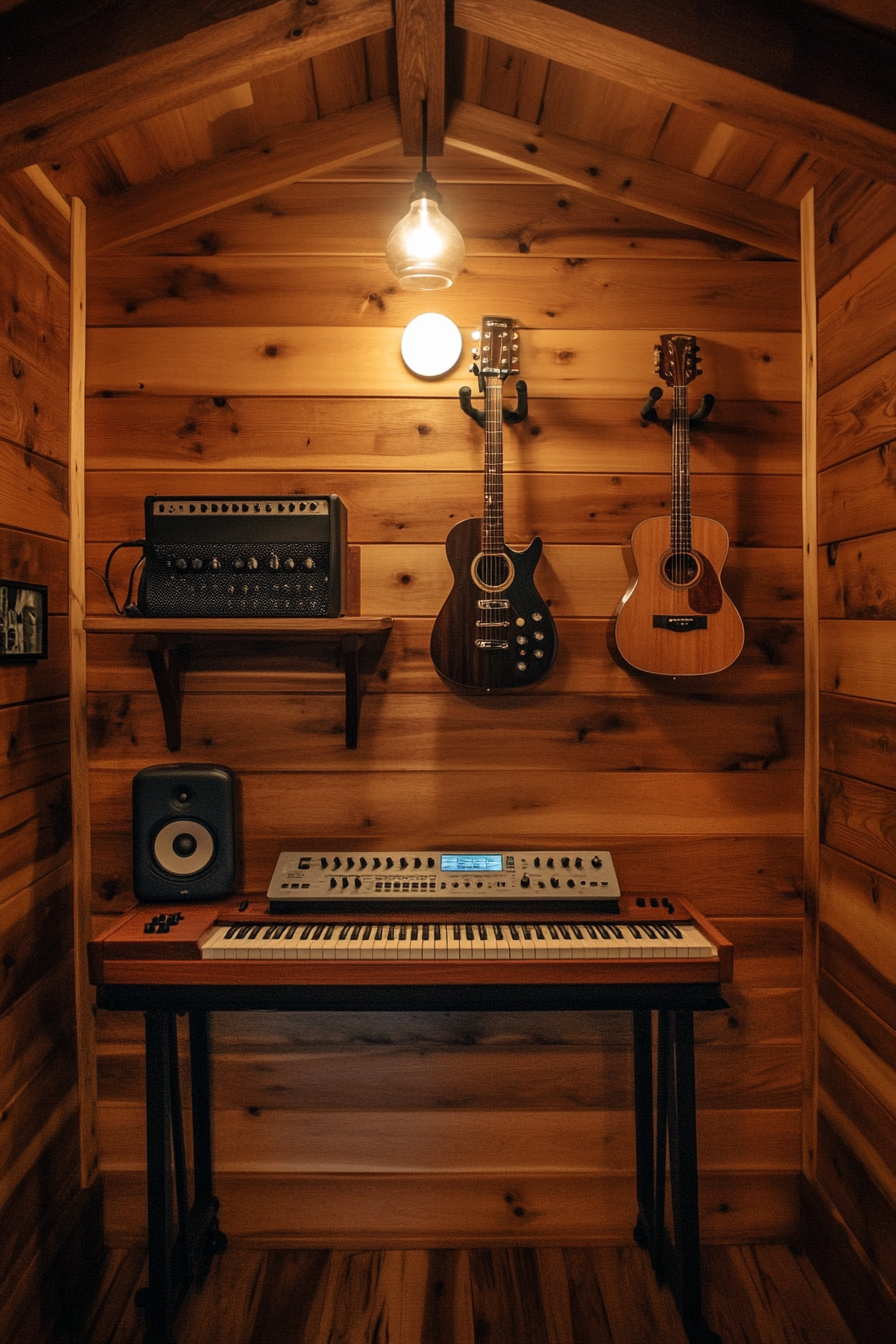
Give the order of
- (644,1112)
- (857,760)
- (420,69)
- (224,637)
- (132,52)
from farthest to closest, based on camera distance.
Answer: (224,637) < (644,1112) < (857,760) < (420,69) < (132,52)

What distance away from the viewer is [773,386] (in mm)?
2014

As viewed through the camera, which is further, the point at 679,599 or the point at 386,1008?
the point at 679,599

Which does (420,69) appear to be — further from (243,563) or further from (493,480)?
(243,563)

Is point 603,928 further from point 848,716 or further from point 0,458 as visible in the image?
point 0,458

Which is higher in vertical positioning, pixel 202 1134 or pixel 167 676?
pixel 167 676

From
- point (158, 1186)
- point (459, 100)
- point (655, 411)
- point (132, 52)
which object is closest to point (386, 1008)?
point (158, 1186)

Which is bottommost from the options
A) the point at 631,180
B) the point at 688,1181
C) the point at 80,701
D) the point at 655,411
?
the point at 688,1181

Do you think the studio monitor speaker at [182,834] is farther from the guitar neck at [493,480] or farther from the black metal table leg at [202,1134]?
the guitar neck at [493,480]

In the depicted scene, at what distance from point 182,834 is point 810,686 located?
154 cm

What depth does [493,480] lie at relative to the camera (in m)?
1.87

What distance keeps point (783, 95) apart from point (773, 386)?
687 mm

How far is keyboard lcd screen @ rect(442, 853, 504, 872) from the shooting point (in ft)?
6.00

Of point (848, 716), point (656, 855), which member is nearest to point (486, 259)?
point (848, 716)

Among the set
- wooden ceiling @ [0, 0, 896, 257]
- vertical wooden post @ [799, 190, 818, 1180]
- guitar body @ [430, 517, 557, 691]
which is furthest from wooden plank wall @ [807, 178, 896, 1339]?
guitar body @ [430, 517, 557, 691]
